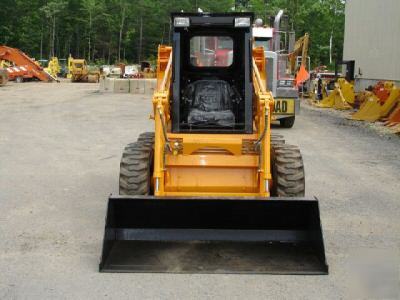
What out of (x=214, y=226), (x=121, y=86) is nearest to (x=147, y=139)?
(x=214, y=226)

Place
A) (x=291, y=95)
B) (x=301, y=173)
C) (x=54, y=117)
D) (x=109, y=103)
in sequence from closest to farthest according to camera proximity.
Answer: (x=301, y=173) → (x=291, y=95) → (x=54, y=117) → (x=109, y=103)

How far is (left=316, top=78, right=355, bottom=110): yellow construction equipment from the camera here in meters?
26.2

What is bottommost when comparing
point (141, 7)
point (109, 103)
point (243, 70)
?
point (109, 103)

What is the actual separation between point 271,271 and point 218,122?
2.36 metres

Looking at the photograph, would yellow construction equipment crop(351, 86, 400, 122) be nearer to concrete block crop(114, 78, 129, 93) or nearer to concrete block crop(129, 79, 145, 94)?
concrete block crop(129, 79, 145, 94)

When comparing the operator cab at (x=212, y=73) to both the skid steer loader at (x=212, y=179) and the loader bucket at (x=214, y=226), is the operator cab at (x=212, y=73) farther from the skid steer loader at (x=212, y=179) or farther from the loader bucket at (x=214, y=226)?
the loader bucket at (x=214, y=226)

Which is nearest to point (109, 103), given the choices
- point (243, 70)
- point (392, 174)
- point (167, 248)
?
point (392, 174)

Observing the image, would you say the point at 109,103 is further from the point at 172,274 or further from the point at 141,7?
the point at 141,7

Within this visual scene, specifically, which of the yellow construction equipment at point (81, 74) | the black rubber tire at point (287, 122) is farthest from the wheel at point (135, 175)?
the yellow construction equipment at point (81, 74)

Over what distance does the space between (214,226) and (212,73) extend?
8.93ft

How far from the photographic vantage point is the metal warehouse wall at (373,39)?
92.4 feet

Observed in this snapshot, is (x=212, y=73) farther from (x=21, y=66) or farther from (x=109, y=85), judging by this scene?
(x=21, y=66)

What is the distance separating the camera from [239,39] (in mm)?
7523

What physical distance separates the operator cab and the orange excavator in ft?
136
